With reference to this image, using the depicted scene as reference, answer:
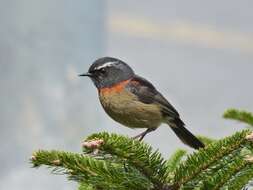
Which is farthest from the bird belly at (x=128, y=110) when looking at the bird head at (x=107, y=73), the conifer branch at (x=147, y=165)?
the conifer branch at (x=147, y=165)

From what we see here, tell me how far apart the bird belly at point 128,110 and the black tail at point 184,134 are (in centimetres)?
19

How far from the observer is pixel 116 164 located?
2.75 m

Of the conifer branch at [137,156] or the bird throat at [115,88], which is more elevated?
the bird throat at [115,88]

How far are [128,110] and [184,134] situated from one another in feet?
1.86

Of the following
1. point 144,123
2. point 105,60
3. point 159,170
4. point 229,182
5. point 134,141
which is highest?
point 105,60

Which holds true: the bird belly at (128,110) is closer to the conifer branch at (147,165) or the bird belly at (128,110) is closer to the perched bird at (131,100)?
the perched bird at (131,100)

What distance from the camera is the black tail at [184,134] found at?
4.53 m

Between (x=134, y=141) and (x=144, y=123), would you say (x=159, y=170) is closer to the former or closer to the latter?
(x=134, y=141)

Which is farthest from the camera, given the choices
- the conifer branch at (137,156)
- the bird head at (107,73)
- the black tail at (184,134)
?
the bird head at (107,73)

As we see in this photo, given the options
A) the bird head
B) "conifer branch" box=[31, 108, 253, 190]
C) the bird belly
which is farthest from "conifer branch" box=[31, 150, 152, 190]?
the bird belly

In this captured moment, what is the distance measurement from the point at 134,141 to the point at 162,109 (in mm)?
2811

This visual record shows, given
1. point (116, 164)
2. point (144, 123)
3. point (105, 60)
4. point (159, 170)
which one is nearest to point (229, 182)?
point (159, 170)

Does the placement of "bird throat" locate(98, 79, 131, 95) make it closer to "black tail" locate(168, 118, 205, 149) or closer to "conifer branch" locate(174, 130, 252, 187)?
"black tail" locate(168, 118, 205, 149)

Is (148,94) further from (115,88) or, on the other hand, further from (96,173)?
(96,173)
